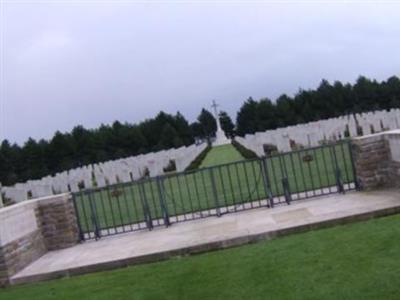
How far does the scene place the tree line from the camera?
159ft

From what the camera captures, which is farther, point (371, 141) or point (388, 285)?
point (371, 141)

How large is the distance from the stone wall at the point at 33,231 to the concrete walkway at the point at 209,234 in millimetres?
166

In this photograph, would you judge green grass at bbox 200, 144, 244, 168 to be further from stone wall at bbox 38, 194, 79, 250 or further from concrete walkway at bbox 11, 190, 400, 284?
concrete walkway at bbox 11, 190, 400, 284

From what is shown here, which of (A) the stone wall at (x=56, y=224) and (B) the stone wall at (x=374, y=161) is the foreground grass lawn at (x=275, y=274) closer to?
(A) the stone wall at (x=56, y=224)

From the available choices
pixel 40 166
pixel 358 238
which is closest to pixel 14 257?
pixel 358 238

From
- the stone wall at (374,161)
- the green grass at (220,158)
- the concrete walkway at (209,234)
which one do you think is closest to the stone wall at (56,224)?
the concrete walkway at (209,234)

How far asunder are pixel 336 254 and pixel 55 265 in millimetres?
3703

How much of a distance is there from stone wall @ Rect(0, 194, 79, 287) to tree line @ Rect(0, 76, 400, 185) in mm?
36310

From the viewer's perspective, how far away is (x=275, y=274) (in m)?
5.30

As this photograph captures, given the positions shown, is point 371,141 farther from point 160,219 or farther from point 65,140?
point 65,140

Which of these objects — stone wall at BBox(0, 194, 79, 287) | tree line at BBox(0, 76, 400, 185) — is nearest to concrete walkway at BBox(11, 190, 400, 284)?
stone wall at BBox(0, 194, 79, 287)

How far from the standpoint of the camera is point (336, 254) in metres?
5.60

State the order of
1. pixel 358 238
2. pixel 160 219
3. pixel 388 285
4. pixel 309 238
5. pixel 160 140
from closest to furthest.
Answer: pixel 388 285 < pixel 358 238 < pixel 309 238 < pixel 160 219 < pixel 160 140

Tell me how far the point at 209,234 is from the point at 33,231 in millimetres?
2666
